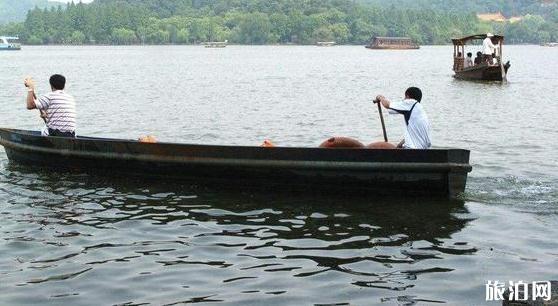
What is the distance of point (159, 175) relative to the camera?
49.0 ft

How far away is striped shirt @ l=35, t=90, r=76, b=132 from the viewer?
1538 centimetres

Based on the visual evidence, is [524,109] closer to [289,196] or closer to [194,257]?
[289,196]

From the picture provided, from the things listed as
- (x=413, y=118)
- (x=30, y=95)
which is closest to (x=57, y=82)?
(x=30, y=95)

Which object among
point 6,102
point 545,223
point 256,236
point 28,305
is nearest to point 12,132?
point 256,236

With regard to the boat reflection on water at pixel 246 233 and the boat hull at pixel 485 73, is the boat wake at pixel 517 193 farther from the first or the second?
the boat hull at pixel 485 73

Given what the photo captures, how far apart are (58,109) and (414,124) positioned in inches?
288

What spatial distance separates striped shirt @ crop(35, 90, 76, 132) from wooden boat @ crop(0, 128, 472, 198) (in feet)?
1.22

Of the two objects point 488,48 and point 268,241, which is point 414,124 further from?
point 488,48

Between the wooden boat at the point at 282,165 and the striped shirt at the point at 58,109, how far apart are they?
1.22ft

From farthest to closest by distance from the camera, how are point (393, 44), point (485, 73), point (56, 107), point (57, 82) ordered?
point (393, 44), point (485, 73), point (56, 107), point (57, 82)

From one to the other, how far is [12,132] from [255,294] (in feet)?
32.7

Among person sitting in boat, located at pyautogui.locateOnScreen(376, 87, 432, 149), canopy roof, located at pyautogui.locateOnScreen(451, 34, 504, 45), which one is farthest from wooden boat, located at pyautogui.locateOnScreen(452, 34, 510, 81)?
person sitting in boat, located at pyautogui.locateOnScreen(376, 87, 432, 149)

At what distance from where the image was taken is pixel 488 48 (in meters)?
41.5

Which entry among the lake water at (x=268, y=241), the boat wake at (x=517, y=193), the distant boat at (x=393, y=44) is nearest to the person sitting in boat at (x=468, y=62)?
the lake water at (x=268, y=241)
